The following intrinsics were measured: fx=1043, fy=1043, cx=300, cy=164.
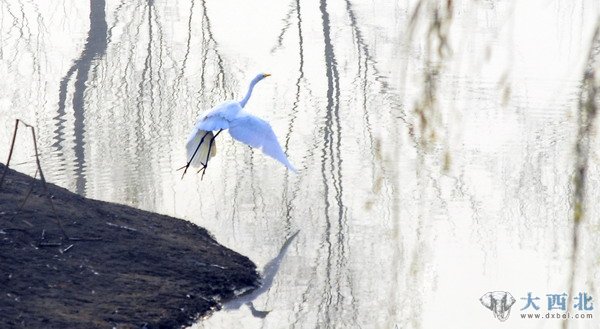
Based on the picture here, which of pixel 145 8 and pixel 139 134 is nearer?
pixel 139 134

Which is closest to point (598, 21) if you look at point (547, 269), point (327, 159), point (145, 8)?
point (547, 269)

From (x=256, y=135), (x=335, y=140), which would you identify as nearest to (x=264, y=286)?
(x=256, y=135)

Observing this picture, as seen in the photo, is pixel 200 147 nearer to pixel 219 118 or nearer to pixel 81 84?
pixel 219 118

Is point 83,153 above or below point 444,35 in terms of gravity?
above

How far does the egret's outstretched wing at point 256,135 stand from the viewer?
592cm

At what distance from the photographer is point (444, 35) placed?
2.15 m

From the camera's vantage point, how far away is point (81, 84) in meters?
9.15

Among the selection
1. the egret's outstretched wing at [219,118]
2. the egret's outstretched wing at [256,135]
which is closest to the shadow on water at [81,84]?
the egret's outstretched wing at [219,118]

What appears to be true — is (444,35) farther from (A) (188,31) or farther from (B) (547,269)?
(A) (188,31)

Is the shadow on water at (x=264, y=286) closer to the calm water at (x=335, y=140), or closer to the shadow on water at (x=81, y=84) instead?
the calm water at (x=335, y=140)

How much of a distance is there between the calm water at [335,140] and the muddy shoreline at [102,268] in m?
0.21

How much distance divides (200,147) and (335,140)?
61.8 inches

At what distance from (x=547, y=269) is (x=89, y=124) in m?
3.88

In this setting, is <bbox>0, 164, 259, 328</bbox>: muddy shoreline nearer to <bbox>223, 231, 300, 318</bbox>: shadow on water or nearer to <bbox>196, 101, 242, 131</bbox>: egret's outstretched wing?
<bbox>223, 231, 300, 318</bbox>: shadow on water
